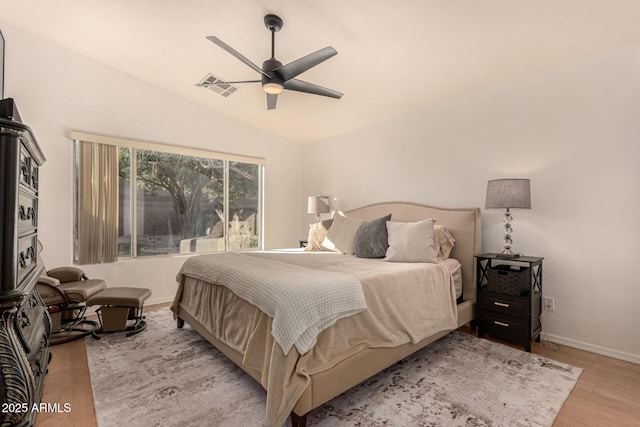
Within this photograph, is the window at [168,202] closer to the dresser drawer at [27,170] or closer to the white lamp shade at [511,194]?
the dresser drawer at [27,170]

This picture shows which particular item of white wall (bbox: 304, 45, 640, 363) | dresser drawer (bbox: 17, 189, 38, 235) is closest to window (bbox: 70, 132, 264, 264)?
dresser drawer (bbox: 17, 189, 38, 235)

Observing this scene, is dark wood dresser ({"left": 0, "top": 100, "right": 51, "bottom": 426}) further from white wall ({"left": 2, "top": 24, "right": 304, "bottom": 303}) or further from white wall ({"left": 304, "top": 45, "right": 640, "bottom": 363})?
white wall ({"left": 304, "top": 45, "right": 640, "bottom": 363})

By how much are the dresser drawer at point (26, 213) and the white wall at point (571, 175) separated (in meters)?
3.64

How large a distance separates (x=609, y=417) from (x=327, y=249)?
2.76 m

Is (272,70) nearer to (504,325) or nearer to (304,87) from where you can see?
(304,87)

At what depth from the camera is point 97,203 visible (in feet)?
12.3

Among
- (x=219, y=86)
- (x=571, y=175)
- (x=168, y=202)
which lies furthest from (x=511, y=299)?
(x=168, y=202)

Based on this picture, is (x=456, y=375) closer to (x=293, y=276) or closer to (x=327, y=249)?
(x=293, y=276)

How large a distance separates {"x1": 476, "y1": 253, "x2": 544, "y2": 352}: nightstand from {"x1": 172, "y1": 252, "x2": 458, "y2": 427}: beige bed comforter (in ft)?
1.16

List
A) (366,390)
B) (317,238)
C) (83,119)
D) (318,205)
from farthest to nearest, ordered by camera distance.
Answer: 1. (318,205)
2. (317,238)
3. (83,119)
4. (366,390)

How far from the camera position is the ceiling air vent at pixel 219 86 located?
12.5 feet

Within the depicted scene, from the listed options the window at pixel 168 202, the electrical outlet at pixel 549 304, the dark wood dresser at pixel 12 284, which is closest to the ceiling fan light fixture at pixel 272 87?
the dark wood dresser at pixel 12 284

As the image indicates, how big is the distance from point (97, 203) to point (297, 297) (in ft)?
11.1

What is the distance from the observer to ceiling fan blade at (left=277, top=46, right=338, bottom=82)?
2.46m
